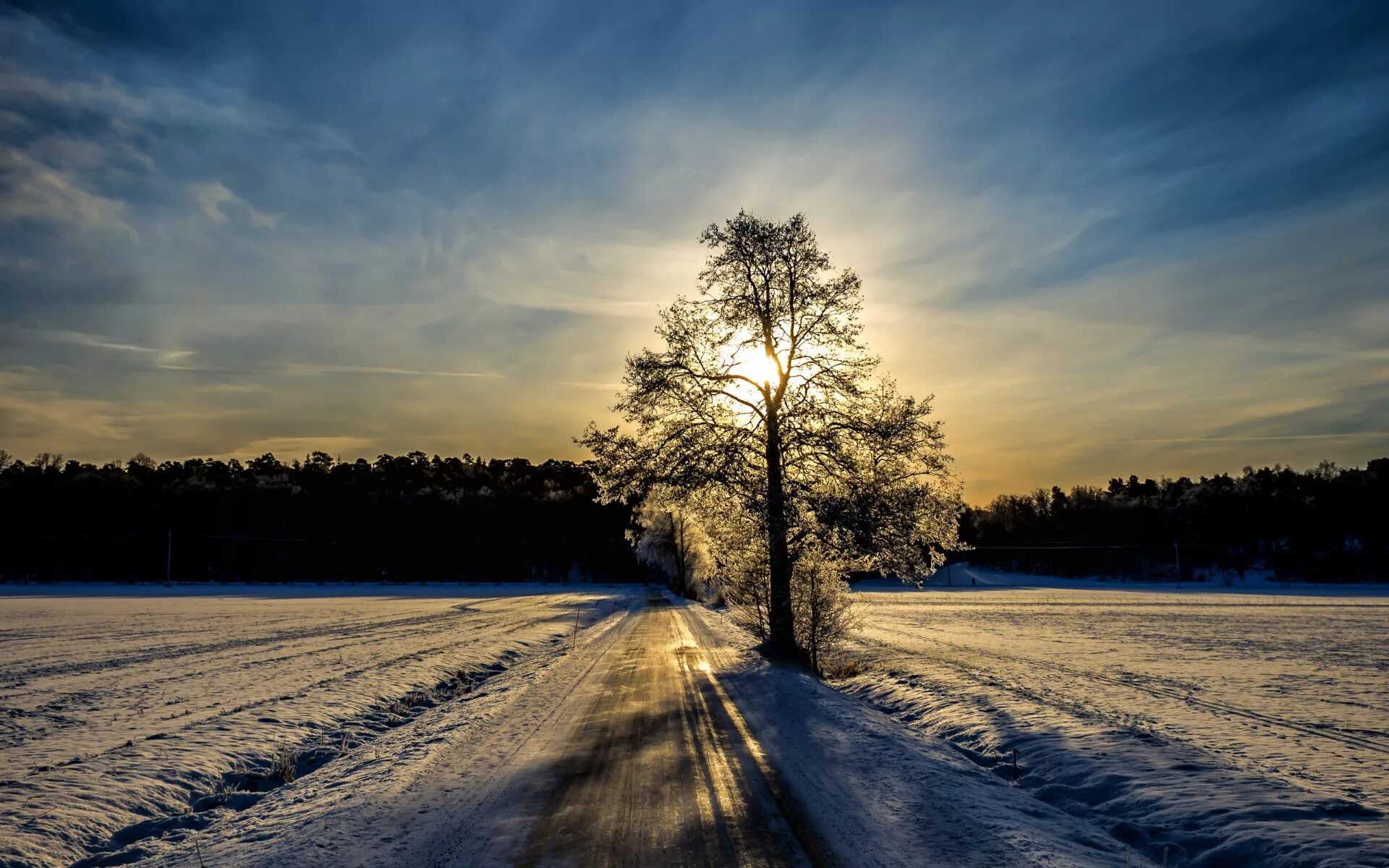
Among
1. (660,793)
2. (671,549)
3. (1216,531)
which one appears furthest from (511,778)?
(1216,531)

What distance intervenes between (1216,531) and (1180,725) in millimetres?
140156


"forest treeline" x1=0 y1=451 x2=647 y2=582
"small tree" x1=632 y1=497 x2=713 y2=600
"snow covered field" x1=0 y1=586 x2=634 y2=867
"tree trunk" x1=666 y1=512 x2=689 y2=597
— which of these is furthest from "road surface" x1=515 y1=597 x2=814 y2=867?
"forest treeline" x1=0 y1=451 x2=647 y2=582

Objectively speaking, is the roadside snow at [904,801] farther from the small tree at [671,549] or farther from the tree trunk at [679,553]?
the tree trunk at [679,553]

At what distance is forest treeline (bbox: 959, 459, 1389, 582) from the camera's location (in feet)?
392

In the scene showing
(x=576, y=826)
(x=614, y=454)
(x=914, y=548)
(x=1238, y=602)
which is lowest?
(x=1238, y=602)

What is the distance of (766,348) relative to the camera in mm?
25422

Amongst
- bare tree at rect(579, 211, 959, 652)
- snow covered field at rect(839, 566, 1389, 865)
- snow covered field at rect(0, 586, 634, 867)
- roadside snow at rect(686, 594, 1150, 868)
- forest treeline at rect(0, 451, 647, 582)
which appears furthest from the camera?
forest treeline at rect(0, 451, 647, 582)

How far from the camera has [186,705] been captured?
16.4 m

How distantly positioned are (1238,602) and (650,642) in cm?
6317

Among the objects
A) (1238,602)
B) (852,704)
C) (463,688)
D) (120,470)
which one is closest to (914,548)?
(852,704)

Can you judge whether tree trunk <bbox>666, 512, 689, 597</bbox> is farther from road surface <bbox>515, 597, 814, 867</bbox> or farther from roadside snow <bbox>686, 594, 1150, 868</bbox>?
roadside snow <bbox>686, 594, 1150, 868</bbox>

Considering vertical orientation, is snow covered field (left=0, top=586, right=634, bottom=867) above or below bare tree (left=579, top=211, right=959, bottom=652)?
below

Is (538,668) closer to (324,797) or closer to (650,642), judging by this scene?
(650,642)

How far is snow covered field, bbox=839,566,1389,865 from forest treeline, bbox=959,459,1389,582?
349ft
